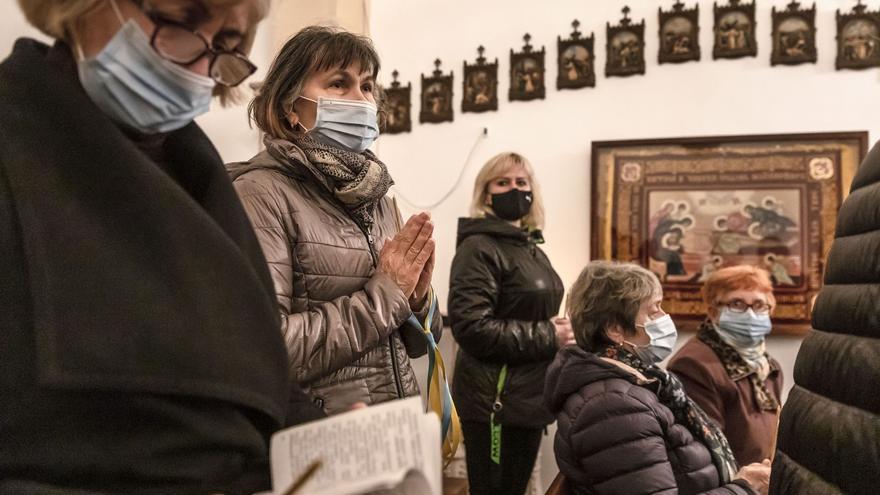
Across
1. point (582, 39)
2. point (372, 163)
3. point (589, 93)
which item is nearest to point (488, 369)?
point (372, 163)

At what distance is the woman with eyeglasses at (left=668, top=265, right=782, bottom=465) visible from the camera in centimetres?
262

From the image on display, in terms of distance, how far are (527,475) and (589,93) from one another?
2373 mm

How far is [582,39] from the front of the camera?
4117mm

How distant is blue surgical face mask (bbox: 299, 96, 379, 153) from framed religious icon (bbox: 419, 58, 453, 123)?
9.02ft

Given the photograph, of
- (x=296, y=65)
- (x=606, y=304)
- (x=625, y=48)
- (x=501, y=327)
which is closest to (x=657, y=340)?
(x=606, y=304)

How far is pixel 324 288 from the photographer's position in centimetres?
145

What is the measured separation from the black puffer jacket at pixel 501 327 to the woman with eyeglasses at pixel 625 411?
0.70m

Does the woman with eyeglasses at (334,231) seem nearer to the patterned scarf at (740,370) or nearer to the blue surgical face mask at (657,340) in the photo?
the blue surgical face mask at (657,340)

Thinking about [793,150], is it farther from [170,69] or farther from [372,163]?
Answer: [170,69]

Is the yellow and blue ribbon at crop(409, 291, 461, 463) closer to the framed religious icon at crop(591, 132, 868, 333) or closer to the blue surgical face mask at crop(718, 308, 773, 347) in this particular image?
the blue surgical face mask at crop(718, 308, 773, 347)

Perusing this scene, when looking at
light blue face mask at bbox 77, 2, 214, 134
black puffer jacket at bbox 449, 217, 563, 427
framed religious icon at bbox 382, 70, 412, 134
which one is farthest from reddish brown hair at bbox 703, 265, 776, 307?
light blue face mask at bbox 77, 2, 214, 134

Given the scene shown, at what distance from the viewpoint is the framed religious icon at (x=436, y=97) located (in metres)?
4.38

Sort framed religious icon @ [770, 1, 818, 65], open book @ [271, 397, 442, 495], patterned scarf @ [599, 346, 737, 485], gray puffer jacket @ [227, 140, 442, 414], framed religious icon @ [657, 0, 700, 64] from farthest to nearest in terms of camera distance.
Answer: framed religious icon @ [657, 0, 700, 64] → framed religious icon @ [770, 1, 818, 65] → patterned scarf @ [599, 346, 737, 485] → gray puffer jacket @ [227, 140, 442, 414] → open book @ [271, 397, 442, 495]

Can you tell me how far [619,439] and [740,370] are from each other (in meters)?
1.19
